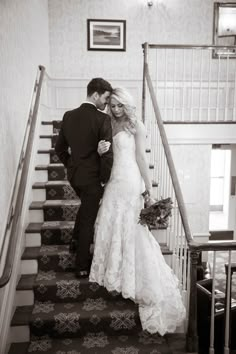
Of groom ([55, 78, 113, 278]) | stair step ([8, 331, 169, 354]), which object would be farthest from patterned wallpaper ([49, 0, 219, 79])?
stair step ([8, 331, 169, 354])

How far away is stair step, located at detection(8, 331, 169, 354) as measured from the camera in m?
2.51

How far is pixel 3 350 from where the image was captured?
96.5 inches

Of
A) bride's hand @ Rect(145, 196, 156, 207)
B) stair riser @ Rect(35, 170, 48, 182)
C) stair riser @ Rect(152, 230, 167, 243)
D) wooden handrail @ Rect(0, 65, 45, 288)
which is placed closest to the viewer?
wooden handrail @ Rect(0, 65, 45, 288)

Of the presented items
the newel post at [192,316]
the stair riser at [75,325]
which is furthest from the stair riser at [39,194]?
the newel post at [192,316]

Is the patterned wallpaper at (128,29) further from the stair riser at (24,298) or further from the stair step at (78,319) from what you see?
the stair step at (78,319)

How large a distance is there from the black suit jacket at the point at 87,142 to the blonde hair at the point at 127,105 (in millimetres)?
150

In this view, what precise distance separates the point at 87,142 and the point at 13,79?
3.43ft

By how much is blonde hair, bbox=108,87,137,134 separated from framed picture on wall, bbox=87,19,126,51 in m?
3.91

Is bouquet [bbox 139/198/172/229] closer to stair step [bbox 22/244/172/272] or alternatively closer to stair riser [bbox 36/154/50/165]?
stair step [bbox 22/244/172/272]

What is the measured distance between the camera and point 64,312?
272 cm

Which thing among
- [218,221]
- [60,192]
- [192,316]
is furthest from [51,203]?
[218,221]

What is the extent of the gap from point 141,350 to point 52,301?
804 millimetres

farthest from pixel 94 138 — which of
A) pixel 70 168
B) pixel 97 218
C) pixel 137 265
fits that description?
pixel 137 265

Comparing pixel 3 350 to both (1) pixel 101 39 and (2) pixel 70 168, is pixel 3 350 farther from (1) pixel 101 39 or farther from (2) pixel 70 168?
(1) pixel 101 39
